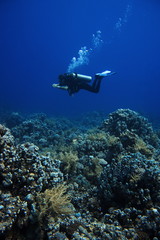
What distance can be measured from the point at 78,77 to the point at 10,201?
9.02 meters

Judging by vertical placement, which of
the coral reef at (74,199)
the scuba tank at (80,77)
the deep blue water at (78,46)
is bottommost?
the coral reef at (74,199)

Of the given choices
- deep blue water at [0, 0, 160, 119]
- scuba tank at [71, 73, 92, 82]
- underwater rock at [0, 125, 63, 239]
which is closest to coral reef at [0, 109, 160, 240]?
underwater rock at [0, 125, 63, 239]

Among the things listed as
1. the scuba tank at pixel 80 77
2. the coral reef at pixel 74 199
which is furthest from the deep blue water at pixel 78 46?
the coral reef at pixel 74 199

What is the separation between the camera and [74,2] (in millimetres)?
91312

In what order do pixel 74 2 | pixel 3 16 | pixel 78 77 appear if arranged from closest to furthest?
pixel 78 77 < pixel 3 16 < pixel 74 2

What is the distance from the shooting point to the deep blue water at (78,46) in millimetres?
85312

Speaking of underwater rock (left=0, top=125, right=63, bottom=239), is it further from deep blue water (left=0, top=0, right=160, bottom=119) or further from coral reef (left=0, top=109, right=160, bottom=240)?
deep blue water (left=0, top=0, right=160, bottom=119)

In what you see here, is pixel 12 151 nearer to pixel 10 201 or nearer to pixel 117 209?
pixel 10 201

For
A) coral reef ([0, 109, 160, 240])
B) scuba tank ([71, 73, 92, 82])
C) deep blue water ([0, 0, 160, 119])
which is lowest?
coral reef ([0, 109, 160, 240])

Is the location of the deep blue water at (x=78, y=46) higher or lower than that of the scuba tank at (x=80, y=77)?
higher

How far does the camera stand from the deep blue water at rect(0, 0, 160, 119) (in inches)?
3359

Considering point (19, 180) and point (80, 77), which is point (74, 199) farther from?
point (80, 77)

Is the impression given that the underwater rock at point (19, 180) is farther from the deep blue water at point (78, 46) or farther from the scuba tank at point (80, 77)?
the deep blue water at point (78, 46)

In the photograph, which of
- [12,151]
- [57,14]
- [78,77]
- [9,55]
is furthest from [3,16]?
[12,151]
